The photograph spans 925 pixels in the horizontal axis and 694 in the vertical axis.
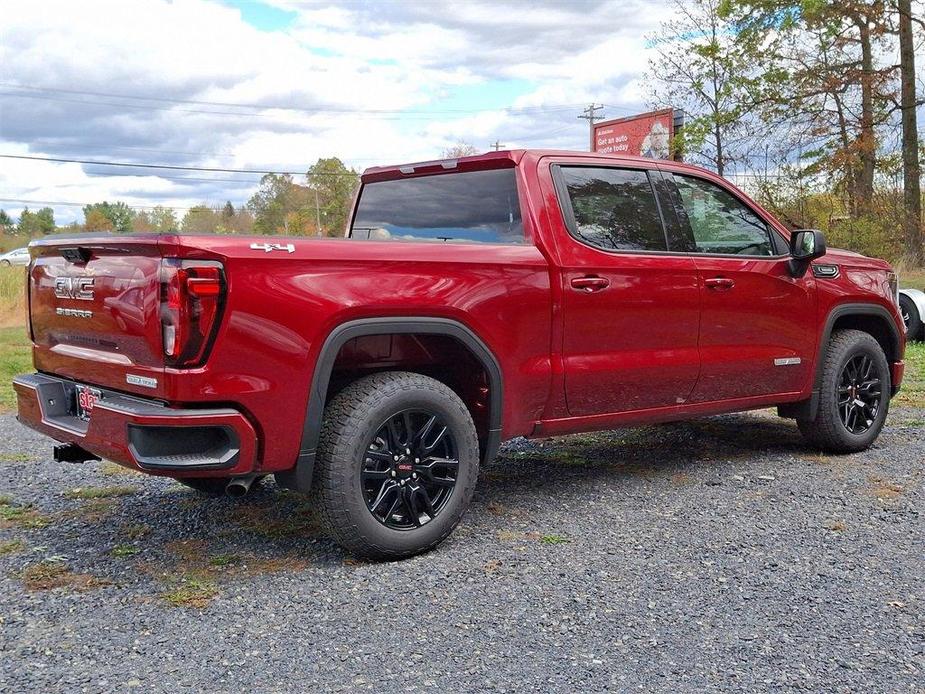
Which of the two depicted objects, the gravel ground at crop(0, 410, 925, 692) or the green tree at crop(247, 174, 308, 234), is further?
the green tree at crop(247, 174, 308, 234)

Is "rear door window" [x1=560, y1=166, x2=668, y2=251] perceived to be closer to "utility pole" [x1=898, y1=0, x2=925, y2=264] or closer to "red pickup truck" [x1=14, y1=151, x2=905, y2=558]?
"red pickup truck" [x1=14, y1=151, x2=905, y2=558]

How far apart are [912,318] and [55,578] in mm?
10744

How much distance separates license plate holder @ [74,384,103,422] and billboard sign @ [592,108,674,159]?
15404mm

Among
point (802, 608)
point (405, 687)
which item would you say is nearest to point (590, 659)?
point (405, 687)

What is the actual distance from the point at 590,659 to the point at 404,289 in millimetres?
1681

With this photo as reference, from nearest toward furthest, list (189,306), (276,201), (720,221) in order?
(189,306)
(720,221)
(276,201)

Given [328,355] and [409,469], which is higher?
[328,355]

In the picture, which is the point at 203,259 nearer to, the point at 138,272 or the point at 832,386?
the point at 138,272

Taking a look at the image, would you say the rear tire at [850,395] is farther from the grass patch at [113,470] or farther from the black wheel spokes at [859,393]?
the grass patch at [113,470]

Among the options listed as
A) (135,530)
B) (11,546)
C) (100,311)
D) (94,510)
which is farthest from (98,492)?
(100,311)

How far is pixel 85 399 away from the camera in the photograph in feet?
13.1

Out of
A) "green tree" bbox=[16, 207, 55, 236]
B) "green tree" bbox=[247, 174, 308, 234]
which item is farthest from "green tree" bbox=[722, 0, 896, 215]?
"green tree" bbox=[16, 207, 55, 236]

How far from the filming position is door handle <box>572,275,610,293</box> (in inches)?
180

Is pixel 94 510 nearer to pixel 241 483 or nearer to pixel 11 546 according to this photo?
pixel 11 546
